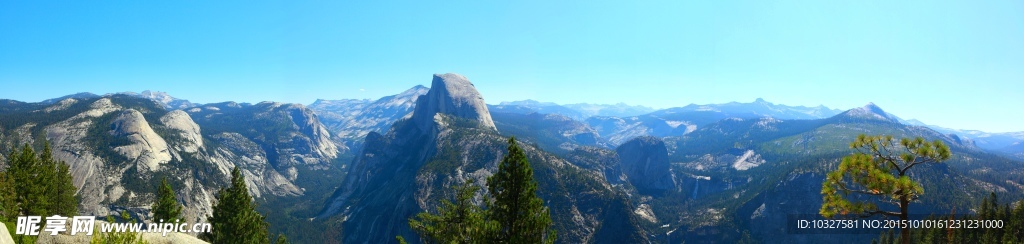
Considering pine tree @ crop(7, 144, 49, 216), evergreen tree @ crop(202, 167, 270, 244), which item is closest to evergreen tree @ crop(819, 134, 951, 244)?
evergreen tree @ crop(202, 167, 270, 244)

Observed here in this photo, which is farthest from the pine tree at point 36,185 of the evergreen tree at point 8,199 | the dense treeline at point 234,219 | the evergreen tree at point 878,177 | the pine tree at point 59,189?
the evergreen tree at point 878,177

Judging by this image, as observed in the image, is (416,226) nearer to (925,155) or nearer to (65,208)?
(925,155)

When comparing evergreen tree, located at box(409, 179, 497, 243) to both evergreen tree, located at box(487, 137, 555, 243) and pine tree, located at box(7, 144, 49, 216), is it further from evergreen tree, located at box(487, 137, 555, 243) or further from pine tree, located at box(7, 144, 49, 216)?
pine tree, located at box(7, 144, 49, 216)

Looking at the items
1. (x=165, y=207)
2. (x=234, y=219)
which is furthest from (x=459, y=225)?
(x=165, y=207)

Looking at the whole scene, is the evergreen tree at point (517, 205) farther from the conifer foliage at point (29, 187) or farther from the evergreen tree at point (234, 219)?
the conifer foliage at point (29, 187)

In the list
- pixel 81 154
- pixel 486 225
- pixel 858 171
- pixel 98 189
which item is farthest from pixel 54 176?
pixel 81 154
